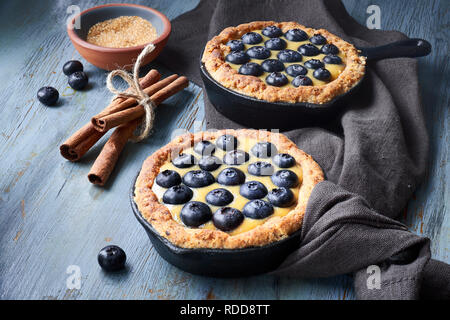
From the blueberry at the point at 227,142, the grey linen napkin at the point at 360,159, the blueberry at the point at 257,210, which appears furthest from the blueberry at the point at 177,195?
the grey linen napkin at the point at 360,159

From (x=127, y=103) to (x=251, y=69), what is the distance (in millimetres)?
677

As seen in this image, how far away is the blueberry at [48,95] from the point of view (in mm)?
3158

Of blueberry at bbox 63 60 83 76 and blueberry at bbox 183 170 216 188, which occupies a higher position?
blueberry at bbox 183 170 216 188

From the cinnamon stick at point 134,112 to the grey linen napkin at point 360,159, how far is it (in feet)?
0.61

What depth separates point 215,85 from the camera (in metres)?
2.91

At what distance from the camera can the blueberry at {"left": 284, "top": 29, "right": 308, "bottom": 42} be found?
323 centimetres

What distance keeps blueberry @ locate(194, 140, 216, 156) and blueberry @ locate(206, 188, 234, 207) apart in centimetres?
28

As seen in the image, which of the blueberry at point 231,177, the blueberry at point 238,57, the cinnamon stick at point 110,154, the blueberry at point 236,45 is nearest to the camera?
the blueberry at point 231,177

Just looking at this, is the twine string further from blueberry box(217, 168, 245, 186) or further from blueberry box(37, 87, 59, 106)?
blueberry box(217, 168, 245, 186)

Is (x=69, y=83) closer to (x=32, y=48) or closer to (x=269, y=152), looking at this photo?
(x=32, y=48)

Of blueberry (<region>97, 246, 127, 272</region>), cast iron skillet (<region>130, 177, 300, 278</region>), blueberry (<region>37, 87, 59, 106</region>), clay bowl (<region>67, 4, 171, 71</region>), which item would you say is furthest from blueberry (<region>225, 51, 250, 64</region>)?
blueberry (<region>97, 246, 127, 272</region>)

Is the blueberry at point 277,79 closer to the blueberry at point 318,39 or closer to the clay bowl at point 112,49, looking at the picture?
the blueberry at point 318,39

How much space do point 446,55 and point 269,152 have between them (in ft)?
5.97
